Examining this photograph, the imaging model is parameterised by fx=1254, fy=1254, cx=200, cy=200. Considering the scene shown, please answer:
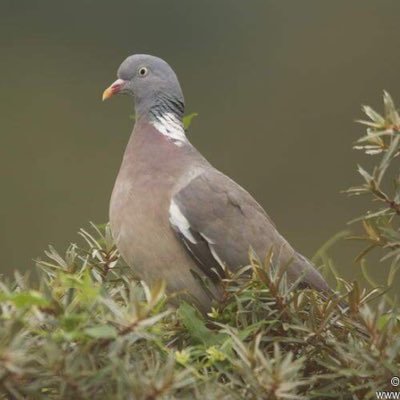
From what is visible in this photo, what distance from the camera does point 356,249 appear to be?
5.35 metres

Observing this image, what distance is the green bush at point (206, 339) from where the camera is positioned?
1391 mm

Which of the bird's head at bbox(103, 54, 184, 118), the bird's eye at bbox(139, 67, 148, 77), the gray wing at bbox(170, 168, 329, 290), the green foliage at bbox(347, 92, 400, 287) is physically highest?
the bird's eye at bbox(139, 67, 148, 77)

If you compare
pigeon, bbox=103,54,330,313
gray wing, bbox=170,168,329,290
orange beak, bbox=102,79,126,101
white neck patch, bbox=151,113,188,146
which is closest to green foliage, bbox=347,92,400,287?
pigeon, bbox=103,54,330,313

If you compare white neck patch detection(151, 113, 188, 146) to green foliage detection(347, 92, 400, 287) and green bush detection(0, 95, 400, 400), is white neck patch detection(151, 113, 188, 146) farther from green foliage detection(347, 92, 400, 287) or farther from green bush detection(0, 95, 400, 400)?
green foliage detection(347, 92, 400, 287)

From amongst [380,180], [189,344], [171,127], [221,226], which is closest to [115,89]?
[171,127]

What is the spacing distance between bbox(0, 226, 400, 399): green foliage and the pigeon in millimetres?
740

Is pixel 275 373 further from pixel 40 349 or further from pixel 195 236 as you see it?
pixel 195 236

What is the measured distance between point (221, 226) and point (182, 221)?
11cm

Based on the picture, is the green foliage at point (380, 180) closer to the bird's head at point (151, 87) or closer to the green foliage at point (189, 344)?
the green foliage at point (189, 344)

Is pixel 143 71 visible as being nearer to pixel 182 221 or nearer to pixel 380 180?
pixel 182 221

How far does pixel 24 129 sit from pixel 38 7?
107 cm

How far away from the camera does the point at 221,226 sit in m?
2.80

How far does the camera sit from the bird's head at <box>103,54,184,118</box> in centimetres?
323

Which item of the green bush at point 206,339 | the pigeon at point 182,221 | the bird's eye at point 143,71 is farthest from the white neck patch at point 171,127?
the green bush at point 206,339
